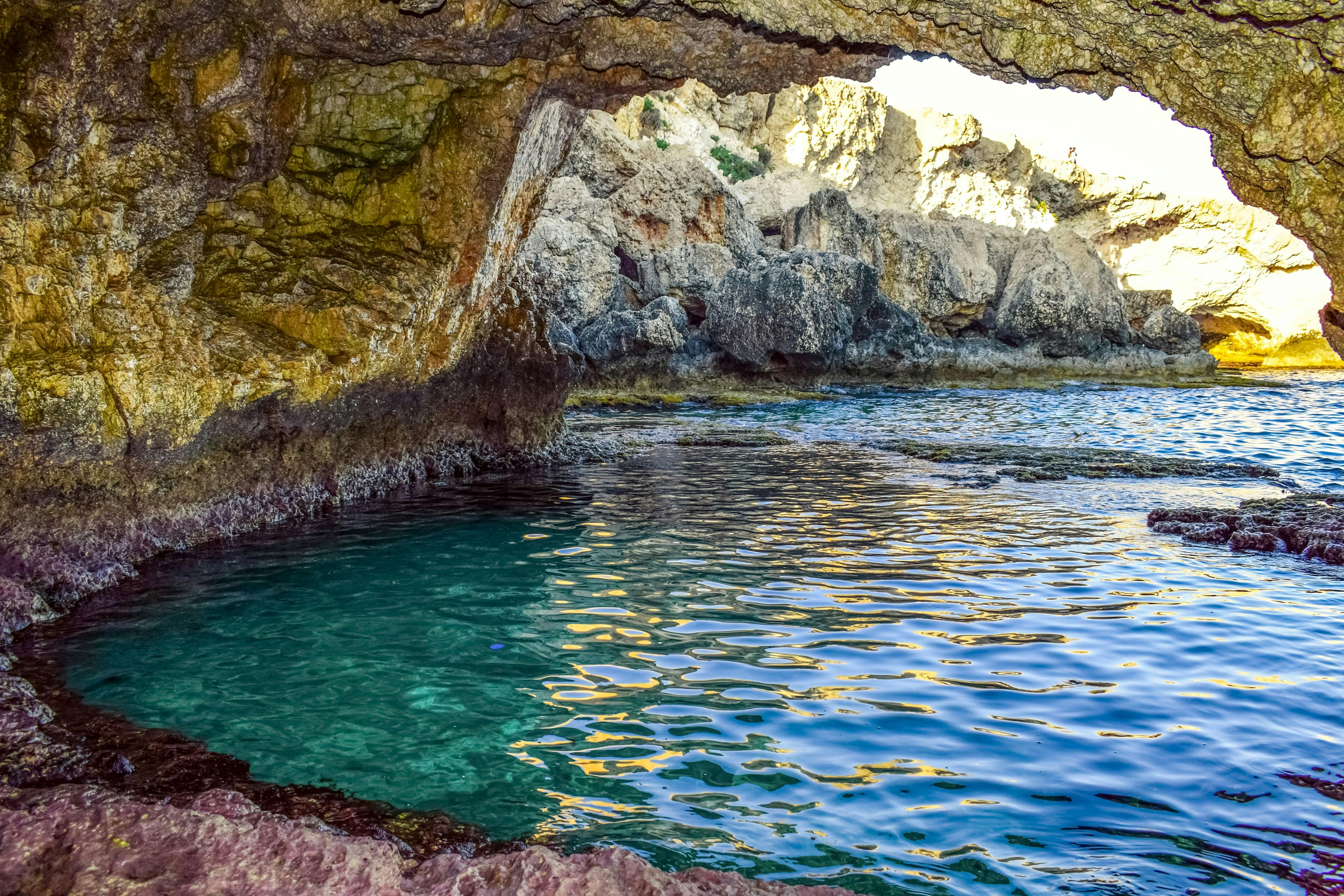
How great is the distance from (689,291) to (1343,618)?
27.3 metres

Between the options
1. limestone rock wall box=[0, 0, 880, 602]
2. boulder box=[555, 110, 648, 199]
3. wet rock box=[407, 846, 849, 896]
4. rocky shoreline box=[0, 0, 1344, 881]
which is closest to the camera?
wet rock box=[407, 846, 849, 896]

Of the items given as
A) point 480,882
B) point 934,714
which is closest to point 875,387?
point 934,714

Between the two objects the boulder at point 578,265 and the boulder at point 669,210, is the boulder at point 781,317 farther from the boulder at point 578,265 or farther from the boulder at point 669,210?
the boulder at point 669,210

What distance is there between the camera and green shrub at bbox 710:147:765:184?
51500mm

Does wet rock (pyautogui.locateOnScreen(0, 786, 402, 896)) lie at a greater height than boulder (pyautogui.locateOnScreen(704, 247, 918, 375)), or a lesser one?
lesser

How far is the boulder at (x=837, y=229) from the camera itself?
3803cm

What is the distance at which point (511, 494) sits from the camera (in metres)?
11.7

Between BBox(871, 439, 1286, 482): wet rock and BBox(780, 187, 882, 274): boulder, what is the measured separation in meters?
22.6

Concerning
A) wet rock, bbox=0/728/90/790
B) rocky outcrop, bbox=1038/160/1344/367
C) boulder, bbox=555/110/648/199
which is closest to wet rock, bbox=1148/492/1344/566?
wet rock, bbox=0/728/90/790

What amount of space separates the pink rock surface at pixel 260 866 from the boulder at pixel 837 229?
36.2 metres

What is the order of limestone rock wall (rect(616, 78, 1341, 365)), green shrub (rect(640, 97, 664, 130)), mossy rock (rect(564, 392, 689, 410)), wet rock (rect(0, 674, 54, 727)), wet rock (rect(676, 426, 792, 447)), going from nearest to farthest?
wet rock (rect(0, 674, 54, 727)) < wet rock (rect(676, 426, 792, 447)) < mossy rock (rect(564, 392, 689, 410)) < limestone rock wall (rect(616, 78, 1341, 365)) < green shrub (rect(640, 97, 664, 130))

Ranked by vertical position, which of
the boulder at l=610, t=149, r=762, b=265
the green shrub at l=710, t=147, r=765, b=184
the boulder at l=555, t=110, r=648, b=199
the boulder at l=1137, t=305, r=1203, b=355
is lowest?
the boulder at l=1137, t=305, r=1203, b=355

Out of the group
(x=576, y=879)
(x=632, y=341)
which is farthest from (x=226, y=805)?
(x=632, y=341)

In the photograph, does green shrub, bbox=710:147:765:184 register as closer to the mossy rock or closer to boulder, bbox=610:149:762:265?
boulder, bbox=610:149:762:265
